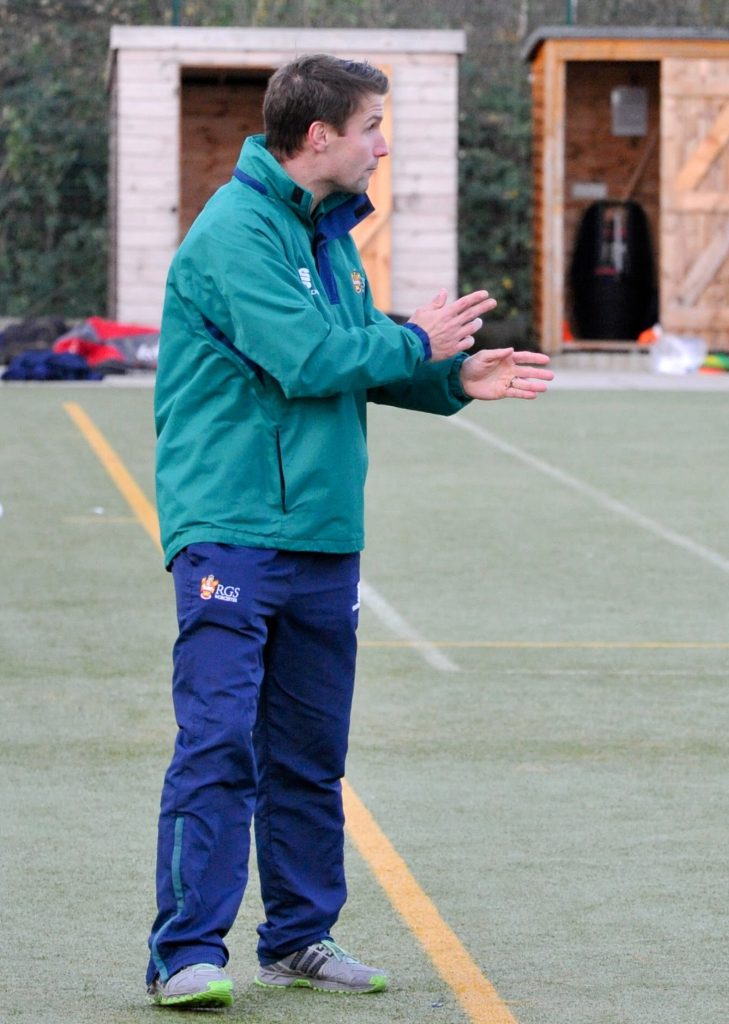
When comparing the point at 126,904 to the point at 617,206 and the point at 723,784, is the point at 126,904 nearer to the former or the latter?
the point at 723,784

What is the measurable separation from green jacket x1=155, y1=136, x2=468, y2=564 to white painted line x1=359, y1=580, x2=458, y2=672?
3.86 m

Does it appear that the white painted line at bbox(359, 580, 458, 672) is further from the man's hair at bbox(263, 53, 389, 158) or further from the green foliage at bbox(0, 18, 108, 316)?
the green foliage at bbox(0, 18, 108, 316)

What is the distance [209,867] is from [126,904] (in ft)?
3.15

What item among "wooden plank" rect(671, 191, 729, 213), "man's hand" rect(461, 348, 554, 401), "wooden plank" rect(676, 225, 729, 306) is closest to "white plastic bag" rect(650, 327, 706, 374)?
"wooden plank" rect(676, 225, 729, 306)

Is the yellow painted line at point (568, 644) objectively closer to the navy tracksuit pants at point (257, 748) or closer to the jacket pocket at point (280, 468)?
the navy tracksuit pants at point (257, 748)

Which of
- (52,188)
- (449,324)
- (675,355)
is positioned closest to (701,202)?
(675,355)

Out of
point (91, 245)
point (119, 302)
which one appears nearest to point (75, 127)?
point (91, 245)

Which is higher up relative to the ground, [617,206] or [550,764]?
[617,206]

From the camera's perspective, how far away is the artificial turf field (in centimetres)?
441

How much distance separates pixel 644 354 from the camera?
23328mm

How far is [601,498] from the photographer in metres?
12.9

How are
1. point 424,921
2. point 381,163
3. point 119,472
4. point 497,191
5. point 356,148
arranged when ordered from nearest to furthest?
point 356,148 < point 424,921 < point 119,472 < point 381,163 < point 497,191

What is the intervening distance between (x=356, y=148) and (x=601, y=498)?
8.89 m

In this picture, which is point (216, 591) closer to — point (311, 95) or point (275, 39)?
point (311, 95)
